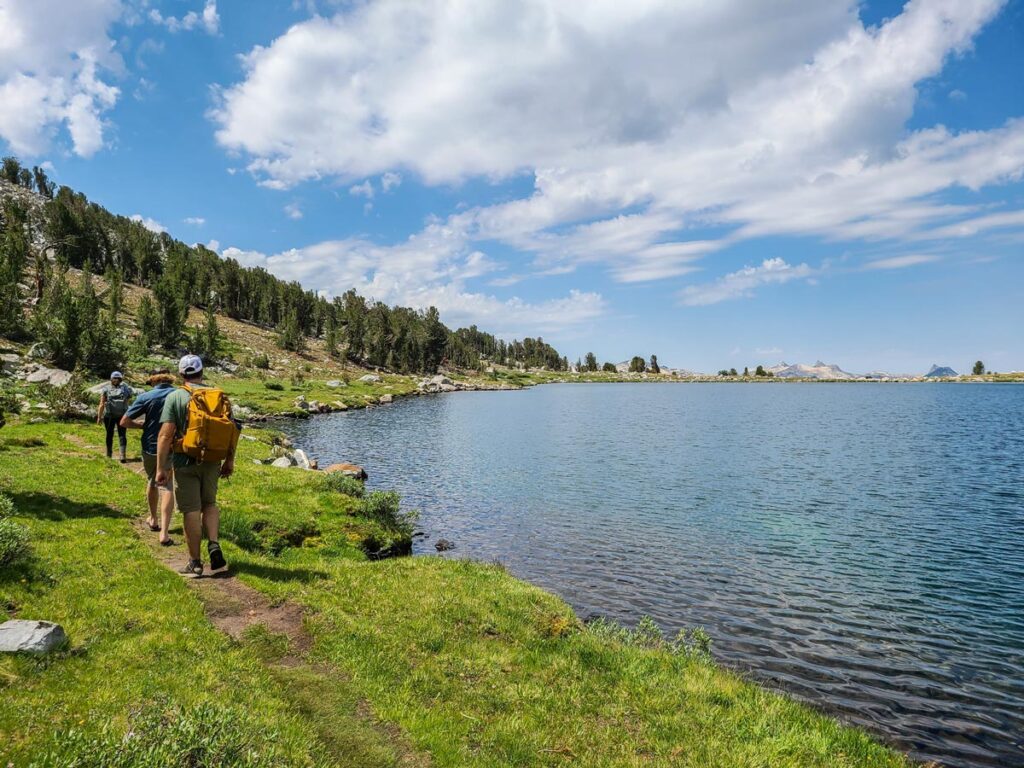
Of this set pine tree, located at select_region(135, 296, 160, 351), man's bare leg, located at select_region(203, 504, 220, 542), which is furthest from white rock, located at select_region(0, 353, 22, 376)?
man's bare leg, located at select_region(203, 504, 220, 542)

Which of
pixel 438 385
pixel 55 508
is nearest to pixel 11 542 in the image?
pixel 55 508

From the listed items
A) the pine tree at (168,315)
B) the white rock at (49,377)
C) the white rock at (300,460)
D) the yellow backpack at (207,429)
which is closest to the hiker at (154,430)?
the yellow backpack at (207,429)

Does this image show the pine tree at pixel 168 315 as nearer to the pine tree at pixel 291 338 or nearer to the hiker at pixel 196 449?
the pine tree at pixel 291 338

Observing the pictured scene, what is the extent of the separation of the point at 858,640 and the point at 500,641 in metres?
12.3

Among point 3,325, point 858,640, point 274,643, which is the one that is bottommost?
point 858,640

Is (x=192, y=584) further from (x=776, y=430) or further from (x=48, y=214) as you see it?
(x=48, y=214)

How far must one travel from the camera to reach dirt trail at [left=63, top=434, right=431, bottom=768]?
805 cm

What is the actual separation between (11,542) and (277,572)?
5.56 metres

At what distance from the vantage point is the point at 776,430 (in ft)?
247

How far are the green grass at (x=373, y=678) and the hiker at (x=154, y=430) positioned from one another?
2.99 ft

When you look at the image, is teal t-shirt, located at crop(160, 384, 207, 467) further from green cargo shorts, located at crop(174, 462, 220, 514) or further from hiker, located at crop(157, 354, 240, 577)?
green cargo shorts, located at crop(174, 462, 220, 514)

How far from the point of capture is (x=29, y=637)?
802 cm

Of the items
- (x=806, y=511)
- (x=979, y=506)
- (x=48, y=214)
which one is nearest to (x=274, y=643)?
(x=806, y=511)

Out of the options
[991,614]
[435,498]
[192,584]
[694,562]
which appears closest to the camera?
[192,584]
